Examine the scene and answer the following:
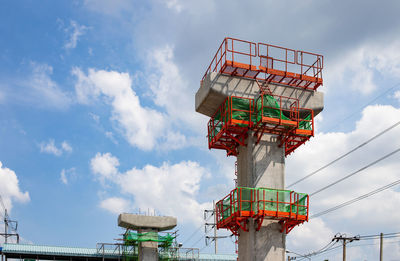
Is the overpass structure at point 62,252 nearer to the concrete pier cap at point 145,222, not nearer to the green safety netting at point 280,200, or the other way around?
the concrete pier cap at point 145,222

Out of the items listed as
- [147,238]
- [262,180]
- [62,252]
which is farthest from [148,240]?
[262,180]

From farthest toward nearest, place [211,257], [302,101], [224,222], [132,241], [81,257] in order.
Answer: [211,257]
[81,257]
[132,241]
[302,101]
[224,222]

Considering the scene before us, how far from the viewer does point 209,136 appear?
31375 mm

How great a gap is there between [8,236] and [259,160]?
57.8m

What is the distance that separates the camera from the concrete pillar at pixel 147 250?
50344mm

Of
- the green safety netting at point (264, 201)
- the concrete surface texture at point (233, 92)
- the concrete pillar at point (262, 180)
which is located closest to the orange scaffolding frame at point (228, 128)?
the concrete surface texture at point (233, 92)

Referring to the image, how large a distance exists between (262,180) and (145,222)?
24.3 metres

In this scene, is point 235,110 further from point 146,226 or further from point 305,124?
point 146,226

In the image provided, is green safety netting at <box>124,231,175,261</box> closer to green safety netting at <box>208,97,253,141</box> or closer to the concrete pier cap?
the concrete pier cap

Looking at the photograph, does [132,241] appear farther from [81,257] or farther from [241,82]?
[241,82]

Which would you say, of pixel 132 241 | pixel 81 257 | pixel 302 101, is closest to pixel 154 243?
pixel 132 241

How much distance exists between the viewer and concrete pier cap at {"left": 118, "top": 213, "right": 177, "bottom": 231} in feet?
164

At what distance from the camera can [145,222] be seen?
50.6 meters

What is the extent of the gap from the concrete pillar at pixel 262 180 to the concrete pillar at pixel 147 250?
2330cm
